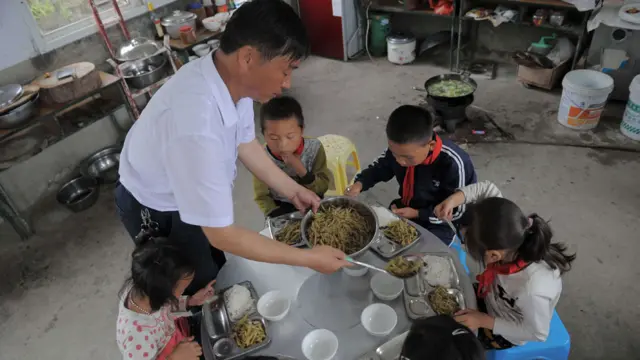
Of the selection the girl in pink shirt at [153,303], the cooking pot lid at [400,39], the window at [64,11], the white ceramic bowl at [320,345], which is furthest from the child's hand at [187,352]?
the cooking pot lid at [400,39]

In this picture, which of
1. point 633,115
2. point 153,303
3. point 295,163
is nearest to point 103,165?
point 295,163

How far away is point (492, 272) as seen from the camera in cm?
192

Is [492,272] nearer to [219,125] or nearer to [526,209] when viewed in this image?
[219,125]

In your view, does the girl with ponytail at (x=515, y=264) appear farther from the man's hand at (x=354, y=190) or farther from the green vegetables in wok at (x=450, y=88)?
the green vegetables in wok at (x=450, y=88)

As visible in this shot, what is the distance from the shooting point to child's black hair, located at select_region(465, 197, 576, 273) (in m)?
1.65

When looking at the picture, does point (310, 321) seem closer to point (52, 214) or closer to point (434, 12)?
point (52, 214)

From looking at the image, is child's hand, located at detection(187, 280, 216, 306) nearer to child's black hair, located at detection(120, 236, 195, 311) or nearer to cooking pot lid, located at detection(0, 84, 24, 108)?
child's black hair, located at detection(120, 236, 195, 311)

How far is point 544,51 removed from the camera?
5.07m

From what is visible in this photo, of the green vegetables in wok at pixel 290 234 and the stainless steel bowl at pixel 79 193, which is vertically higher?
the green vegetables in wok at pixel 290 234

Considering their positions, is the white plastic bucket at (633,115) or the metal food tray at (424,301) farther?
the white plastic bucket at (633,115)

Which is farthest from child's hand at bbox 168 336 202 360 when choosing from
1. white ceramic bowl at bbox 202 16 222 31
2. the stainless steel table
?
white ceramic bowl at bbox 202 16 222 31

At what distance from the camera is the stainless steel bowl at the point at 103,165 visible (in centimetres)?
459

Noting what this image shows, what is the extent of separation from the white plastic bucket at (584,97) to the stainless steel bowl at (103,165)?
4.61 metres

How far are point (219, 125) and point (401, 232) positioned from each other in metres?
0.99
